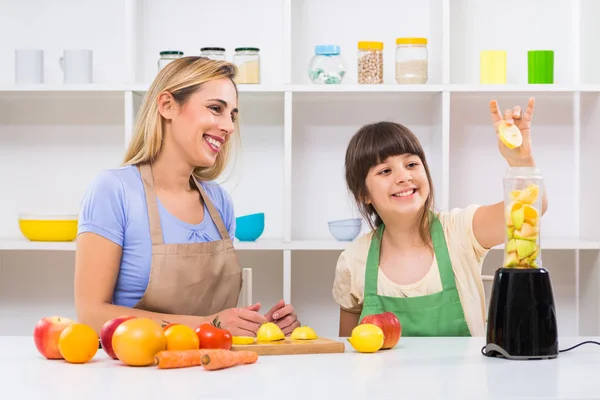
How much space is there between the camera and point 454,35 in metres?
3.34

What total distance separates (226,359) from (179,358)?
0.25 feet

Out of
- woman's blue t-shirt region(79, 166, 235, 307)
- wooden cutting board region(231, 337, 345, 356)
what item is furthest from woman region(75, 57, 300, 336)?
wooden cutting board region(231, 337, 345, 356)

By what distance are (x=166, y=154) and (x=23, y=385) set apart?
99cm

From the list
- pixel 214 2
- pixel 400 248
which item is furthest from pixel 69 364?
pixel 214 2

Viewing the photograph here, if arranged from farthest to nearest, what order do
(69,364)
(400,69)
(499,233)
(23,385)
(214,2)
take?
(214,2)
(400,69)
(499,233)
(69,364)
(23,385)

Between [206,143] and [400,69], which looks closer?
[206,143]

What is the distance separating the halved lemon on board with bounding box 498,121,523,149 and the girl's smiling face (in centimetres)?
46

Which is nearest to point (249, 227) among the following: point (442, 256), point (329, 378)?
point (442, 256)

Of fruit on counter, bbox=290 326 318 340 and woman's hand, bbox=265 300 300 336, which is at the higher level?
fruit on counter, bbox=290 326 318 340

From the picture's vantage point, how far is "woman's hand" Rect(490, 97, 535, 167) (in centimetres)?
168

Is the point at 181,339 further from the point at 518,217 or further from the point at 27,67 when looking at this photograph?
the point at 27,67

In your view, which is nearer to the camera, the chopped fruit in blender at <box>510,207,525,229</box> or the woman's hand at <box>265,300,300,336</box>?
the chopped fruit in blender at <box>510,207,525,229</box>

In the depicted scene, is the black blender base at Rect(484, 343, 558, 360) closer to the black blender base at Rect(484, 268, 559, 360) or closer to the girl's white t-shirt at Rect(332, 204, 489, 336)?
the black blender base at Rect(484, 268, 559, 360)

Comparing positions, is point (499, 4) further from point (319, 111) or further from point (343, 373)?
point (343, 373)
